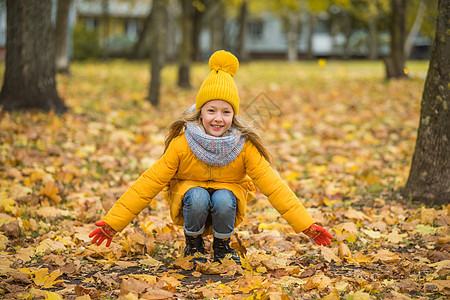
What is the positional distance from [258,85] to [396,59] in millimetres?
3967

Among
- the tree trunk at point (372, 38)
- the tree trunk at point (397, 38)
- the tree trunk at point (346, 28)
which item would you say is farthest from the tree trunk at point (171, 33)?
the tree trunk at point (372, 38)

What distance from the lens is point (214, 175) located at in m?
3.28

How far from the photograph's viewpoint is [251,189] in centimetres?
355

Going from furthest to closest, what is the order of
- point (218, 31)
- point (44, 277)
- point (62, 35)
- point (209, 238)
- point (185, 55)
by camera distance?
1. point (218, 31)
2. point (62, 35)
3. point (185, 55)
4. point (209, 238)
5. point (44, 277)

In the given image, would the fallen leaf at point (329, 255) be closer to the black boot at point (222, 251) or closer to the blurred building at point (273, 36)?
the black boot at point (222, 251)

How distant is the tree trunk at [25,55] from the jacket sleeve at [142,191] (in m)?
5.13

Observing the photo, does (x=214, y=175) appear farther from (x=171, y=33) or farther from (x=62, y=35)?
(x=171, y=33)

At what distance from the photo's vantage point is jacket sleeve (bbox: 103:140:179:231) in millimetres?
3154

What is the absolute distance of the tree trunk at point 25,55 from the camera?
7547 millimetres

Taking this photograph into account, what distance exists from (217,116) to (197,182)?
18.4 inches

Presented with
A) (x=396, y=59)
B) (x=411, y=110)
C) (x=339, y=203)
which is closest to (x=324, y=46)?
(x=396, y=59)

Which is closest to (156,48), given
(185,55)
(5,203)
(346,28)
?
(185,55)

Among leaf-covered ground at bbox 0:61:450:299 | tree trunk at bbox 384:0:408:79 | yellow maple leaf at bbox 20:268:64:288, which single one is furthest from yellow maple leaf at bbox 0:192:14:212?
tree trunk at bbox 384:0:408:79

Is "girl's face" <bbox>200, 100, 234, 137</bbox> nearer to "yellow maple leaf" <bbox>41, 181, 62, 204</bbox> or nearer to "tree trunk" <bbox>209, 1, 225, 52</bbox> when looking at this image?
"yellow maple leaf" <bbox>41, 181, 62, 204</bbox>
